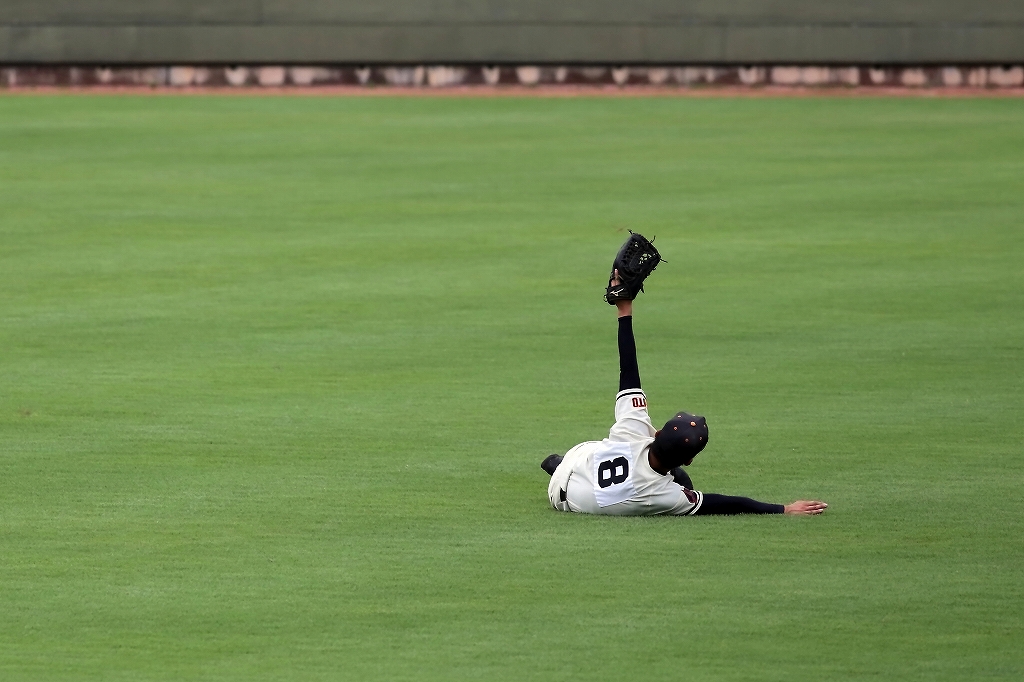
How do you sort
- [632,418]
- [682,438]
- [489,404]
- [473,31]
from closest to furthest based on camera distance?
[682,438], [632,418], [489,404], [473,31]

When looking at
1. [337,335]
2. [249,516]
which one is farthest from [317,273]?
[249,516]

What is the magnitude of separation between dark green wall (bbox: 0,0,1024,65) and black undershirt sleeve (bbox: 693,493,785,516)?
20.6 meters

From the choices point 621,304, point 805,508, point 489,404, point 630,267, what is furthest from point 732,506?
point 489,404

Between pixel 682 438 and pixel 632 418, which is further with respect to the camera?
pixel 632 418

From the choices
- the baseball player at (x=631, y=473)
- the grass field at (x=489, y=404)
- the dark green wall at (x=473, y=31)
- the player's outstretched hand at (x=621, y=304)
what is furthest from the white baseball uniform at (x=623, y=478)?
the dark green wall at (x=473, y=31)

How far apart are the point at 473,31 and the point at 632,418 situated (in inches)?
826

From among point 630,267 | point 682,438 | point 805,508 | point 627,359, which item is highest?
point 630,267

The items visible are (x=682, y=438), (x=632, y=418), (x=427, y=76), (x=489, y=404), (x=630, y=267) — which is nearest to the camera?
(x=682, y=438)

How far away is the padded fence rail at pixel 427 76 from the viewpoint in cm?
2755

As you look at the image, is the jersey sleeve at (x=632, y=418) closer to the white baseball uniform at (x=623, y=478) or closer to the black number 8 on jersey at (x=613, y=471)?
the white baseball uniform at (x=623, y=478)

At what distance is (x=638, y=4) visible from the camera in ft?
90.1

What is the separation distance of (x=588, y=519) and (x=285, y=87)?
70.8 feet

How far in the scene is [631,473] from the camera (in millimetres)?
7453

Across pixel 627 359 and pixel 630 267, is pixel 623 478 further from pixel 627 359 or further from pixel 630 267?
pixel 630 267
